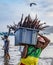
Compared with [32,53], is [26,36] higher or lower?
higher

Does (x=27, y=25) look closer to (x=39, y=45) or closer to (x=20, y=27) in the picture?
(x=20, y=27)

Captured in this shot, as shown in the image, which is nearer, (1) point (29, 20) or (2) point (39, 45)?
(1) point (29, 20)

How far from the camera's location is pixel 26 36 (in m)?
5.54

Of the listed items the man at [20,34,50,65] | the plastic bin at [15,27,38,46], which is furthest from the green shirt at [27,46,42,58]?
the plastic bin at [15,27,38,46]

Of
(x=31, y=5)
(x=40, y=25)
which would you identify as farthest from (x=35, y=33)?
(x=31, y=5)

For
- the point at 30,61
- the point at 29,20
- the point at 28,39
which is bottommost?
the point at 30,61

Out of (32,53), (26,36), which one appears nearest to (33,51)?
(32,53)

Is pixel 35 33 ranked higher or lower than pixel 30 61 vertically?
higher

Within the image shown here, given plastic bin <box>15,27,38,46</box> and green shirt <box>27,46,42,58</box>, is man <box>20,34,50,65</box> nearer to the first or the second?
green shirt <box>27,46,42,58</box>

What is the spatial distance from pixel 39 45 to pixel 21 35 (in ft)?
1.62

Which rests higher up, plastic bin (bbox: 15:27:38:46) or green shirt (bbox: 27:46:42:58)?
plastic bin (bbox: 15:27:38:46)

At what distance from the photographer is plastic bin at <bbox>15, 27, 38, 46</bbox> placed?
216 inches

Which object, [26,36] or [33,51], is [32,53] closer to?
[33,51]

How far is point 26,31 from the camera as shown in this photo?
219 inches
